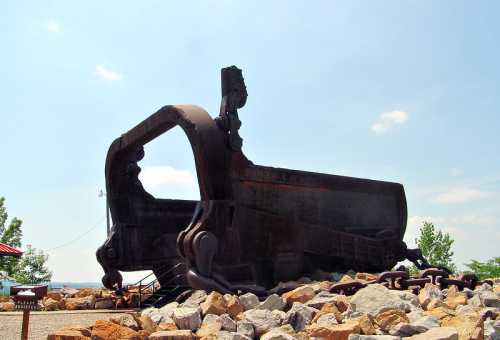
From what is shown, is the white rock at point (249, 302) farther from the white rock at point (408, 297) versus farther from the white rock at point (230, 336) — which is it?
the white rock at point (408, 297)

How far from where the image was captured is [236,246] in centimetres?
761

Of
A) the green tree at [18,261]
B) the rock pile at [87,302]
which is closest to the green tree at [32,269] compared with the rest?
the green tree at [18,261]

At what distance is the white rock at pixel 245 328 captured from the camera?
14.4 ft

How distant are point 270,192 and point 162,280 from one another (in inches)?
142

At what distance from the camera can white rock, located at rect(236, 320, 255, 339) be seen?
4381mm

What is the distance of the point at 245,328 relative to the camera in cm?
445

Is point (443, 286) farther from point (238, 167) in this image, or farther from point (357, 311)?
point (238, 167)

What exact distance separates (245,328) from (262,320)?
20cm

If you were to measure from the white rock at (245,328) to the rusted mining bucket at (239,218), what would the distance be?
2139 millimetres

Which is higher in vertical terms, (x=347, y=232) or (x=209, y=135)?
(x=209, y=135)

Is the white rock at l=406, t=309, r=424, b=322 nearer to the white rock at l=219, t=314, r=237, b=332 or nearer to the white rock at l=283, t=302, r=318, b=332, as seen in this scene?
the white rock at l=283, t=302, r=318, b=332

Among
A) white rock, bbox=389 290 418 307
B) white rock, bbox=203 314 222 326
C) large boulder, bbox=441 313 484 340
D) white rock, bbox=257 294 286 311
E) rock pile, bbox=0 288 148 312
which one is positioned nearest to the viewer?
large boulder, bbox=441 313 484 340

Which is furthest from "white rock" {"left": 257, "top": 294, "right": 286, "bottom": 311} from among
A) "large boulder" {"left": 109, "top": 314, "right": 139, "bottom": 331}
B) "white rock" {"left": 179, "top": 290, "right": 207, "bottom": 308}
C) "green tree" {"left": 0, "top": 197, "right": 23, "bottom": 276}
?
"green tree" {"left": 0, "top": 197, "right": 23, "bottom": 276}

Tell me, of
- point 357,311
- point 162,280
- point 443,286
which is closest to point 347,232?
point 443,286
